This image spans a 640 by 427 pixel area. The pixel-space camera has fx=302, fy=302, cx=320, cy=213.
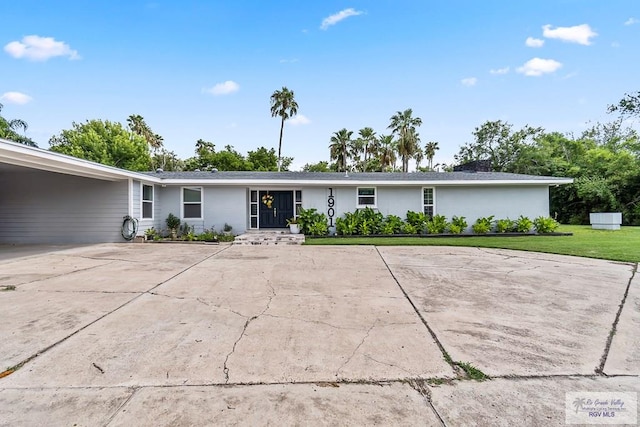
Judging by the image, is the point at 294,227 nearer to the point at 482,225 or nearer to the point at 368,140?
the point at 482,225

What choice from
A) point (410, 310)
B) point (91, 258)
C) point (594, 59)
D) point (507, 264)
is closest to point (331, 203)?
point (507, 264)

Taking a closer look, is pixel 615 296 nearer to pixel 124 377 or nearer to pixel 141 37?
pixel 124 377

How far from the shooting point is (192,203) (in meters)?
13.1

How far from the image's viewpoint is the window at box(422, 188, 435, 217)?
1359 cm

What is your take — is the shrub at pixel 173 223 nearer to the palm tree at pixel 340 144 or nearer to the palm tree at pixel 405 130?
the palm tree at pixel 340 144

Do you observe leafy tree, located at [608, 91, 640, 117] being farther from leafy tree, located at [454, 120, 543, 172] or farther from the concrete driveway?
the concrete driveway

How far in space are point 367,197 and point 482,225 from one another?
504 centimetres

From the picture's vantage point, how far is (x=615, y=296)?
14.9 feet

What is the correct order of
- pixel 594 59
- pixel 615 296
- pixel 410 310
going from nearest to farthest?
pixel 410 310 < pixel 615 296 < pixel 594 59

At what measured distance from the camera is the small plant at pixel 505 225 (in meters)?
13.0

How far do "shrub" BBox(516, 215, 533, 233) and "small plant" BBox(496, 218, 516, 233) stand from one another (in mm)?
228

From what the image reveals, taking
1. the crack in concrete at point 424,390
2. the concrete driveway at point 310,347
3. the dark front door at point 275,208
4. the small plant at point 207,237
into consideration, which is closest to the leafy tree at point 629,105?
the concrete driveway at point 310,347

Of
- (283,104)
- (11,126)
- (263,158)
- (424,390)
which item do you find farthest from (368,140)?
(424,390)

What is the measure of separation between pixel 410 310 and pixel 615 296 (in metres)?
3.32
